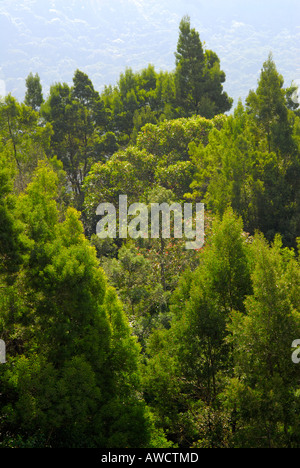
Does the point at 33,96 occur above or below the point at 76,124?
above

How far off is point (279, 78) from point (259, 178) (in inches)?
237

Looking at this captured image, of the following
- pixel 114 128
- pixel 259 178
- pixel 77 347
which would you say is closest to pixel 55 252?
pixel 77 347

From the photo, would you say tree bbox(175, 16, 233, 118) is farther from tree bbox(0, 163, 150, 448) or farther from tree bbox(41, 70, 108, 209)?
tree bbox(0, 163, 150, 448)

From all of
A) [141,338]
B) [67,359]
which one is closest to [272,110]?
[141,338]

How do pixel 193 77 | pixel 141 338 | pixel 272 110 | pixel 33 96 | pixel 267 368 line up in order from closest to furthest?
pixel 267 368 < pixel 141 338 < pixel 272 110 < pixel 193 77 < pixel 33 96

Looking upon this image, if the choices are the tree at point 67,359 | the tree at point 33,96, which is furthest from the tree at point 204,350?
the tree at point 33,96

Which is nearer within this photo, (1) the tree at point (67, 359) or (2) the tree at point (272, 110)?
(1) the tree at point (67, 359)

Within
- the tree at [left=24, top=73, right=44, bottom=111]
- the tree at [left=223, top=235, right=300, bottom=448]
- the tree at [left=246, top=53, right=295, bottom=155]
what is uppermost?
the tree at [left=24, top=73, right=44, bottom=111]

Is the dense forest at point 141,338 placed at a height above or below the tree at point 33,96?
below

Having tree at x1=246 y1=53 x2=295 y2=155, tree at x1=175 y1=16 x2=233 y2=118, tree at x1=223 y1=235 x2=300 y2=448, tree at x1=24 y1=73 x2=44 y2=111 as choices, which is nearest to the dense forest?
tree at x1=223 y1=235 x2=300 y2=448

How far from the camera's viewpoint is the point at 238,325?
40.8ft

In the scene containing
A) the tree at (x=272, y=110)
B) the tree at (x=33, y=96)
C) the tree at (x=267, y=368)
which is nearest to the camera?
the tree at (x=267, y=368)

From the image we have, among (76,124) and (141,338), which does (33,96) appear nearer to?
(76,124)

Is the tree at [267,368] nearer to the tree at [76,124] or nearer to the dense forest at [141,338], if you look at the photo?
the dense forest at [141,338]
